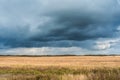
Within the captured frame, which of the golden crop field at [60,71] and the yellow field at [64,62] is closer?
the golden crop field at [60,71]

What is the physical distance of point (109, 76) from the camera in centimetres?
1714

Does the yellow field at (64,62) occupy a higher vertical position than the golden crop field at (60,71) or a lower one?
higher

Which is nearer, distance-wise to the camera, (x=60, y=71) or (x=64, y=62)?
(x=60, y=71)

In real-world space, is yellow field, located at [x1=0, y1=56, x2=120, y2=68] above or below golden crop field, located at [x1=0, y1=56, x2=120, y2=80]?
above

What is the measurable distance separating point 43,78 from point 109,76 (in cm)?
455

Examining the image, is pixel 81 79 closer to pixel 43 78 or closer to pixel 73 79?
pixel 73 79

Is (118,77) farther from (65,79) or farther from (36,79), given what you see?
(36,79)

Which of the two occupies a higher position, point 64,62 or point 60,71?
point 64,62

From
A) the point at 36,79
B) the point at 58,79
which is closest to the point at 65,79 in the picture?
the point at 58,79

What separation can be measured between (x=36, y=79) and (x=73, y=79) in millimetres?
2689

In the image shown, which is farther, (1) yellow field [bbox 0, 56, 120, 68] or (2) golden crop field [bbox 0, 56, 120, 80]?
(1) yellow field [bbox 0, 56, 120, 68]

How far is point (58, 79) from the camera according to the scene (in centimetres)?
1834

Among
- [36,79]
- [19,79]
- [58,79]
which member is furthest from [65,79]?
[19,79]

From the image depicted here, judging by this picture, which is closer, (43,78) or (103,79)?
(103,79)
